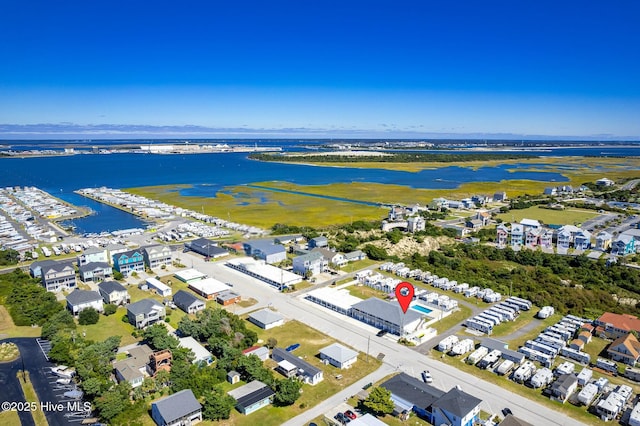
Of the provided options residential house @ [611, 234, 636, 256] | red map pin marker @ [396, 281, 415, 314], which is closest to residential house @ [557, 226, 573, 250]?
residential house @ [611, 234, 636, 256]

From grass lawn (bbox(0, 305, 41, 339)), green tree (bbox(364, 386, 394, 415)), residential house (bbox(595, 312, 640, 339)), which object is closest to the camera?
green tree (bbox(364, 386, 394, 415))

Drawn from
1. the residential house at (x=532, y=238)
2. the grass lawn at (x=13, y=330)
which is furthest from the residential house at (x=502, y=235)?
the grass lawn at (x=13, y=330)

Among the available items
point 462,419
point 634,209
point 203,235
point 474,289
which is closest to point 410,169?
point 634,209

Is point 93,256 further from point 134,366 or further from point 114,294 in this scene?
point 134,366

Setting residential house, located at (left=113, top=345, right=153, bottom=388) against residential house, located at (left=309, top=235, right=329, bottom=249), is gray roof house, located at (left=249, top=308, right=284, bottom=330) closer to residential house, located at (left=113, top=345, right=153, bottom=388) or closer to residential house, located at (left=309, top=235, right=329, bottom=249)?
residential house, located at (left=113, top=345, right=153, bottom=388)

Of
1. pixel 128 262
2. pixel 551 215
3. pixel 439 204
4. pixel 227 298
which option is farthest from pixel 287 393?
pixel 551 215

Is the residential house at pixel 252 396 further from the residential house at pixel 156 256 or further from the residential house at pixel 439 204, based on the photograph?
the residential house at pixel 439 204
